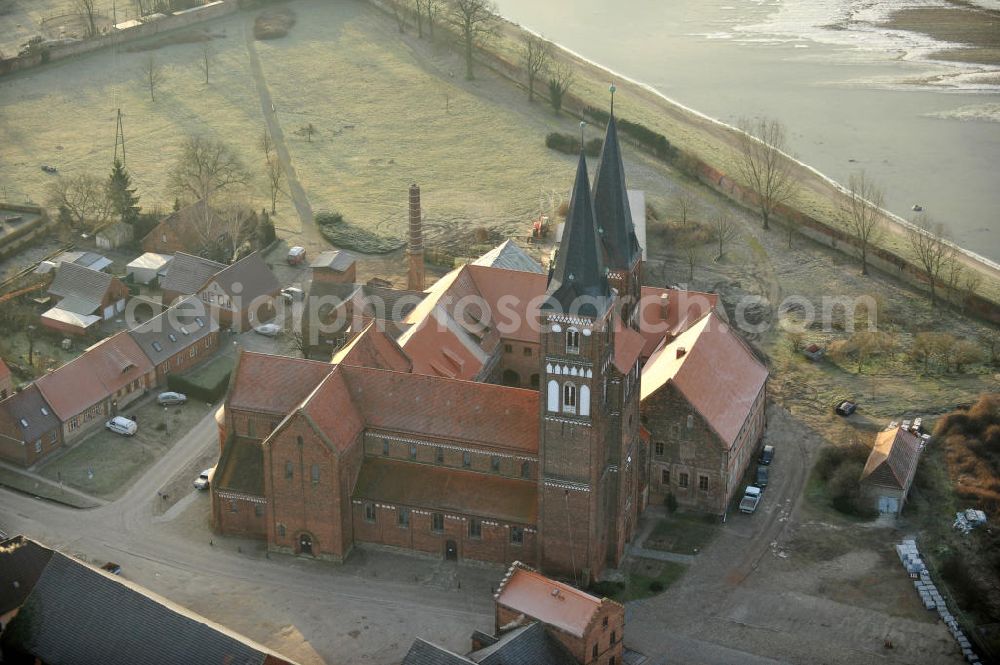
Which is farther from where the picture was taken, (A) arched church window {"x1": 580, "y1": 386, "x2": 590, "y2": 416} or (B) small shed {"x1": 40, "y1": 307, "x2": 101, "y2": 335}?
(B) small shed {"x1": 40, "y1": 307, "x2": 101, "y2": 335}

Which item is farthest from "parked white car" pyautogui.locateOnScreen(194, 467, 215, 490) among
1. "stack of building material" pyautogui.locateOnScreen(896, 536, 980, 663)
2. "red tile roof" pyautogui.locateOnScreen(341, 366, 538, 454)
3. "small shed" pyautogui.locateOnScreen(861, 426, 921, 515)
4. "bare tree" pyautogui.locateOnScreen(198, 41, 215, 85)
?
"bare tree" pyautogui.locateOnScreen(198, 41, 215, 85)

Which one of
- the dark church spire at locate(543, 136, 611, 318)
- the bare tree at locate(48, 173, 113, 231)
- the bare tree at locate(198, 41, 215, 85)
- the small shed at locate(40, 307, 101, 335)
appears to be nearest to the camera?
the dark church spire at locate(543, 136, 611, 318)

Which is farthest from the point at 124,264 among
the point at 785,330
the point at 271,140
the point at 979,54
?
the point at 979,54

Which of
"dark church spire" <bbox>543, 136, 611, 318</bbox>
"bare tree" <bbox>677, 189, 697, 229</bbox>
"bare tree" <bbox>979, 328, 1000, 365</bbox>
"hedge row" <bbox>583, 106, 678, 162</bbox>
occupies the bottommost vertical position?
"bare tree" <bbox>979, 328, 1000, 365</bbox>

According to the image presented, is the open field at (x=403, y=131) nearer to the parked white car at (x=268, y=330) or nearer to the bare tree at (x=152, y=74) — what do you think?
the bare tree at (x=152, y=74)

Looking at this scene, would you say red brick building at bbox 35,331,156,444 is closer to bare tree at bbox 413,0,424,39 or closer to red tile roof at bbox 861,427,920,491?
red tile roof at bbox 861,427,920,491

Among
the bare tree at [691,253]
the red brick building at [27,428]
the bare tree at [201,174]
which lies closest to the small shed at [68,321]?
the red brick building at [27,428]

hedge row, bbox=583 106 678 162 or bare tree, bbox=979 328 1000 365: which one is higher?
hedge row, bbox=583 106 678 162
